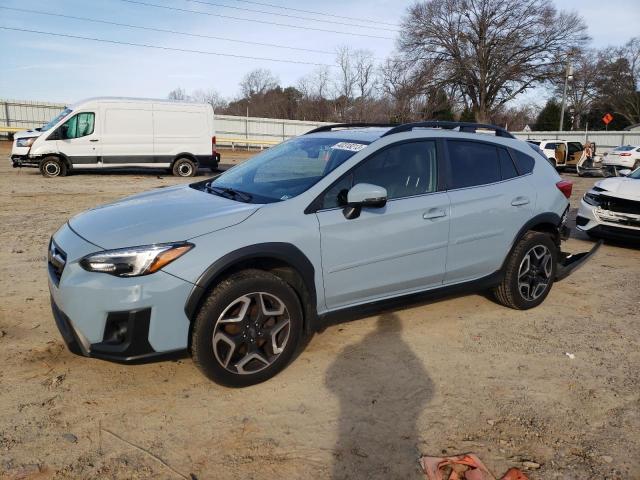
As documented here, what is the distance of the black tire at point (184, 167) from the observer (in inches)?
637

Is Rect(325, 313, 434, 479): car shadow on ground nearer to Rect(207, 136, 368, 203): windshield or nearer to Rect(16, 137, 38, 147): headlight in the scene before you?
Rect(207, 136, 368, 203): windshield

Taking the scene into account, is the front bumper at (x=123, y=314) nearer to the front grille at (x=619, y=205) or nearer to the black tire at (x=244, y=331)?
the black tire at (x=244, y=331)

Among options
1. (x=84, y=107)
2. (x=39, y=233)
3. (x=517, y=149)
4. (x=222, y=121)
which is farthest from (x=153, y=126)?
(x=222, y=121)

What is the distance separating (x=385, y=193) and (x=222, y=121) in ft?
107

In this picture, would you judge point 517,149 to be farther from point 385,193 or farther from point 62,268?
point 62,268

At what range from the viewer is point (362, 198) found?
3.40 m

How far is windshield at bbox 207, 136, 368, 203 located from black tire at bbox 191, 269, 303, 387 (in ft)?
2.26

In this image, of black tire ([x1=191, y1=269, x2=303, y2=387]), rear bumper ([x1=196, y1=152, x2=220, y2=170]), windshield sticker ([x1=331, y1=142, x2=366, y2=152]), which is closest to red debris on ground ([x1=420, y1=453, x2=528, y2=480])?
black tire ([x1=191, y1=269, x2=303, y2=387])

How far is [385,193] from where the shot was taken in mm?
3482

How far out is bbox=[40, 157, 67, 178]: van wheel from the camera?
14.5m

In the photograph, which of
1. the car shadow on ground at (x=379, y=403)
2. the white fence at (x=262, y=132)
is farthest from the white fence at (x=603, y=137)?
the car shadow on ground at (x=379, y=403)

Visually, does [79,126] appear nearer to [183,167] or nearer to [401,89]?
[183,167]

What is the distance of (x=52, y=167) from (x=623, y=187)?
1417 cm

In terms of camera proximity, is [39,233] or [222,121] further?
[222,121]
